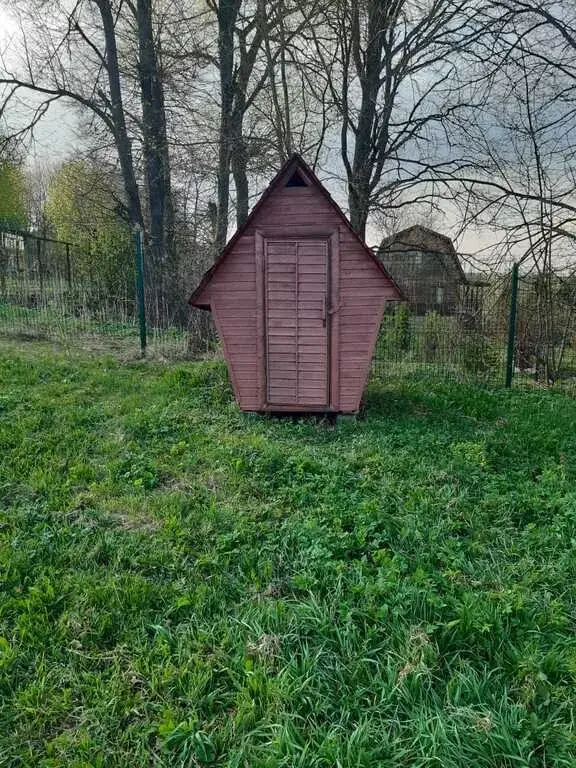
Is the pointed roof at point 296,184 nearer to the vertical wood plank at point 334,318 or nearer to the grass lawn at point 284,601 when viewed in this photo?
the vertical wood plank at point 334,318

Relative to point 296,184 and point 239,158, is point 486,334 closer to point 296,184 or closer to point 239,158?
point 296,184

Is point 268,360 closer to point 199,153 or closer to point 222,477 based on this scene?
point 222,477

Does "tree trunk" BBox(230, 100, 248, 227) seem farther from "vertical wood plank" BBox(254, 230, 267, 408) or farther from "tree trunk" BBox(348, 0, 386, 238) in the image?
"vertical wood plank" BBox(254, 230, 267, 408)

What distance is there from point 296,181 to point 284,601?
4423 mm

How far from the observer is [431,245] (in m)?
10.5

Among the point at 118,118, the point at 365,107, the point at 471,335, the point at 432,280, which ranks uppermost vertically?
the point at 118,118

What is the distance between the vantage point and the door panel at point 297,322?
218 inches

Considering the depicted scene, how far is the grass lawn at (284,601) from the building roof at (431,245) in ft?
14.3

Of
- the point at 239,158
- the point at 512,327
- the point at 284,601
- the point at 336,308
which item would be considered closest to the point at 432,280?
the point at 512,327

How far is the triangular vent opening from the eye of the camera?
213 inches

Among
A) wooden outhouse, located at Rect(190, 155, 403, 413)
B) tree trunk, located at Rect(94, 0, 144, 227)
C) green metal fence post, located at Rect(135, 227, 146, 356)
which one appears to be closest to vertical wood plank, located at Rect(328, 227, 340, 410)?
wooden outhouse, located at Rect(190, 155, 403, 413)

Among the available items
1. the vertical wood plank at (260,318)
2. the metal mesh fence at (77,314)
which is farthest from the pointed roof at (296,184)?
the metal mesh fence at (77,314)

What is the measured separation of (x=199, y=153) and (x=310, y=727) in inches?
449

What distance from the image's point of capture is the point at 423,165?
9.41m
